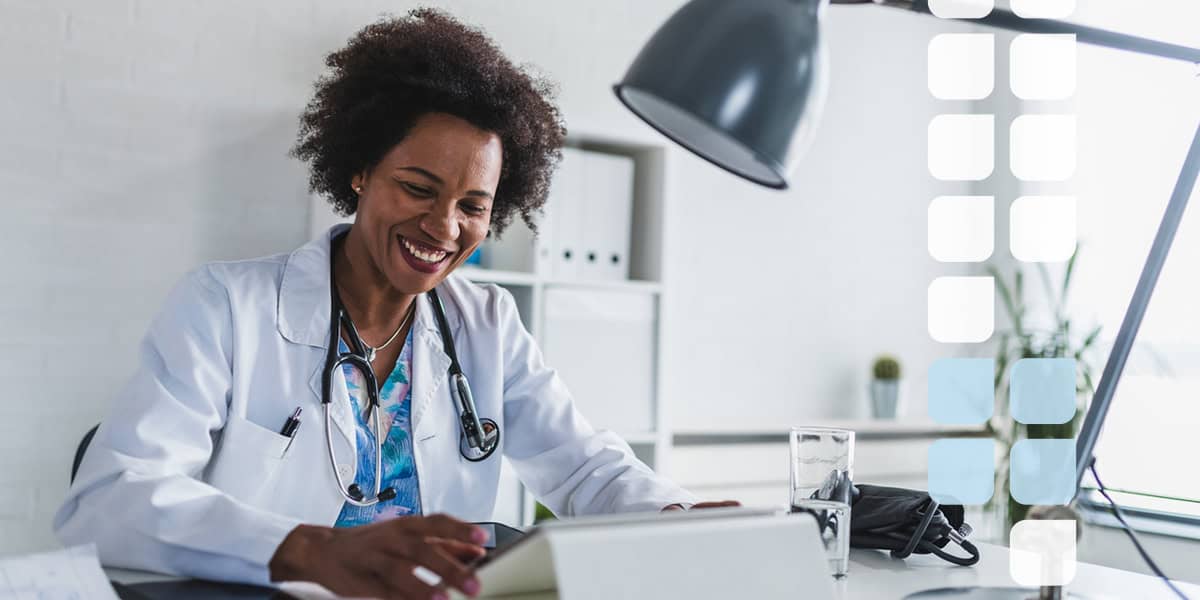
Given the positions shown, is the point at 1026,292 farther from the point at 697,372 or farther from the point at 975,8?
the point at 975,8

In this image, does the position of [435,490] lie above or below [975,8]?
below

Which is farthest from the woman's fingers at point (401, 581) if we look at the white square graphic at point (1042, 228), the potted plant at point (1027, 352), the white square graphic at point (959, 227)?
the white square graphic at point (959, 227)

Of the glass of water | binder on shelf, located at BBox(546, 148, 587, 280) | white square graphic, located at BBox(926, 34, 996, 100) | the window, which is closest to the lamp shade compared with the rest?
the glass of water

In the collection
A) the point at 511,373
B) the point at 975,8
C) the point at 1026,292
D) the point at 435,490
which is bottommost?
the point at 435,490

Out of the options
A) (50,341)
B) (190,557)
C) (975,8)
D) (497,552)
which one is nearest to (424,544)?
(497,552)

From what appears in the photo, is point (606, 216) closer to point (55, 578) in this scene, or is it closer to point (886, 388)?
point (886, 388)

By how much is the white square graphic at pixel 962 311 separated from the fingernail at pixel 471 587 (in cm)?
324

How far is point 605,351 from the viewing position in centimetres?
267

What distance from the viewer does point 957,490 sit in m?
3.46

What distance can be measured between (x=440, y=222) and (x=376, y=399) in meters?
0.29

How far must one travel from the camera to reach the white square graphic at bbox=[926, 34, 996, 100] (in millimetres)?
3799

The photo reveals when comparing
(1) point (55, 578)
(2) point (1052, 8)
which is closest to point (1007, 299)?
(2) point (1052, 8)

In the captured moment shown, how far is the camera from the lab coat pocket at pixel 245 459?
136 cm

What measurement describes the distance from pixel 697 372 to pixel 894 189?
44.6 inches
